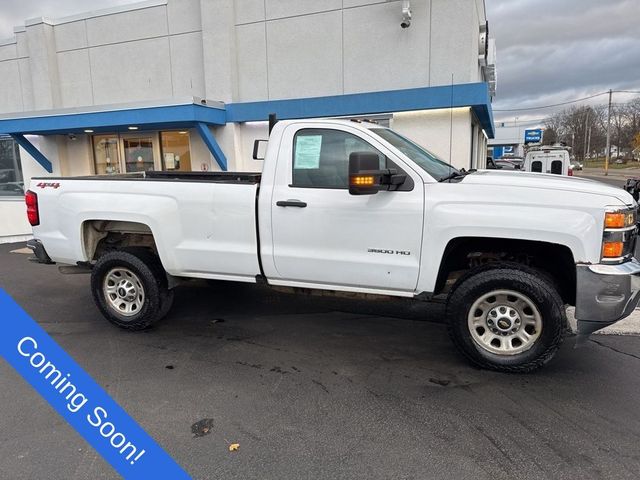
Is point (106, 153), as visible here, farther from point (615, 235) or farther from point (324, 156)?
point (615, 235)

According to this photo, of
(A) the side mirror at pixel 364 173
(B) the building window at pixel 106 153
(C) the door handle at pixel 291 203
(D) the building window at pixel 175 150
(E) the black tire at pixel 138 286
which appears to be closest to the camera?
(A) the side mirror at pixel 364 173

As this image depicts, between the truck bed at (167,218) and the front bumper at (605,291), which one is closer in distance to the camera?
the front bumper at (605,291)

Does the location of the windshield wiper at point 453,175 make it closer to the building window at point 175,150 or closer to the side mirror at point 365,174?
the side mirror at point 365,174

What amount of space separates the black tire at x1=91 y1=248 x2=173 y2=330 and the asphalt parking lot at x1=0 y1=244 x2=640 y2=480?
18cm

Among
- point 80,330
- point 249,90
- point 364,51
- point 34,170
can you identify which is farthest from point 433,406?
point 34,170

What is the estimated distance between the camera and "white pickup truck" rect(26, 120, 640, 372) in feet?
11.8

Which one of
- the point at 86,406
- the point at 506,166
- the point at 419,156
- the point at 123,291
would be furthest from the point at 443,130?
the point at 506,166

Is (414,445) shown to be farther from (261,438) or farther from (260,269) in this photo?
(260,269)

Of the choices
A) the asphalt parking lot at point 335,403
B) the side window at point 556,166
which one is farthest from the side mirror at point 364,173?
the side window at point 556,166

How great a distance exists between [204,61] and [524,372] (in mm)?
12268

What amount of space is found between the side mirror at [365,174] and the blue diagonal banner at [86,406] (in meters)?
2.29

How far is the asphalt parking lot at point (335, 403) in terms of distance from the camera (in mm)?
2799

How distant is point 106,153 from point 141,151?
145cm

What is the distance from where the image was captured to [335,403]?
3.49m
